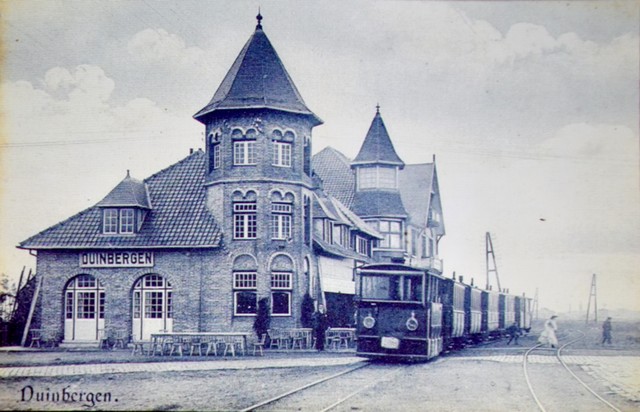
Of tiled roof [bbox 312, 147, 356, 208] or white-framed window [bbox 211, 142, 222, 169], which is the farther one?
tiled roof [bbox 312, 147, 356, 208]

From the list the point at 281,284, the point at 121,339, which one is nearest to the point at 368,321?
the point at 281,284

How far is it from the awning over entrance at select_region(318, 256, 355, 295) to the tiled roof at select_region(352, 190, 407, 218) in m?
4.84

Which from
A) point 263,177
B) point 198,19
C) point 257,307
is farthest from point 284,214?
point 198,19

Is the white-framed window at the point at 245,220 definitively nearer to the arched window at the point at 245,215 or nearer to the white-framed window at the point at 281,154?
the arched window at the point at 245,215

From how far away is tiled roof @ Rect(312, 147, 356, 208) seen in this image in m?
37.1

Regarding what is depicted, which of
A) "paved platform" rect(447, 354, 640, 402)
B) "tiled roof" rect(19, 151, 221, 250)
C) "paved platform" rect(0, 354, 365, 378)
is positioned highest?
"tiled roof" rect(19, 151, 221, 250)

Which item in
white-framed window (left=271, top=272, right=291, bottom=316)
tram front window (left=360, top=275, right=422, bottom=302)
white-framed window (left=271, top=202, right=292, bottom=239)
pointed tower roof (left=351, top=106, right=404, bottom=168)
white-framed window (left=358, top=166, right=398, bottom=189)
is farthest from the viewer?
white-framed window (left=358, top=166, right=398, bottom=189)

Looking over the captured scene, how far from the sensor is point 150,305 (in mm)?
27516

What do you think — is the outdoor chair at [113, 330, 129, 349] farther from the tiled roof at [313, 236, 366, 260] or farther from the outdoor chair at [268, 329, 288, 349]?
the tiled roof at [313, 236, 366, 260]

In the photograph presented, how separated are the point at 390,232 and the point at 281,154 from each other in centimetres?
1282

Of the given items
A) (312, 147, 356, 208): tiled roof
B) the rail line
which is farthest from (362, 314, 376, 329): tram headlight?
(312, 147, 356, 208): tiled roof

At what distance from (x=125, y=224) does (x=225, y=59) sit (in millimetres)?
8932

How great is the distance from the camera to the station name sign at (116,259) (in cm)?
2767

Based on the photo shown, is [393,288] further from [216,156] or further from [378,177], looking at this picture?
[378,177]
